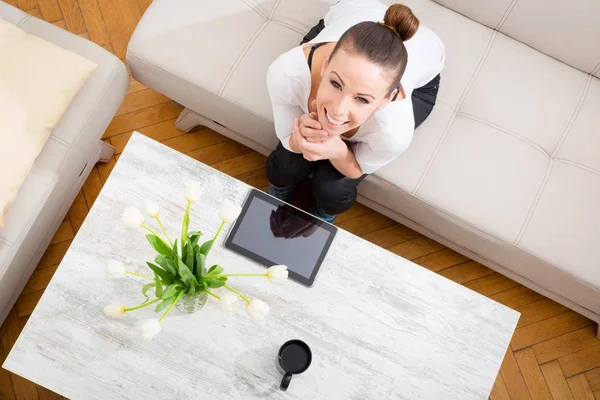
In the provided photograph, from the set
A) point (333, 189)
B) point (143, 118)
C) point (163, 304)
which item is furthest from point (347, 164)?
point (143, 118)

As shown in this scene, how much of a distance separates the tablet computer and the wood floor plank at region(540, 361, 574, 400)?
0.95 m

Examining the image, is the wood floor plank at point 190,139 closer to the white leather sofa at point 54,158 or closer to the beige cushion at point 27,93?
the white leather sofa at point 54,158

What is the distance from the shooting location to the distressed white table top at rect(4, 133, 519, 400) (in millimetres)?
1171

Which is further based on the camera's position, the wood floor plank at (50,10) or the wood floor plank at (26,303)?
the wood floor plank at (50,10)

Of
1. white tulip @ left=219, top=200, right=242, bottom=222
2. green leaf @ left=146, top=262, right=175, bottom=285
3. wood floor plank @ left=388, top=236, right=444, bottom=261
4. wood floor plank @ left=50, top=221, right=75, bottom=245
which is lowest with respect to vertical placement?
wood floor plank @ left=50, top=221, right=75, bottom=245

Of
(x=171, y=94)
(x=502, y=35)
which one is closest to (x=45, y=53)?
(x=171, y=94)

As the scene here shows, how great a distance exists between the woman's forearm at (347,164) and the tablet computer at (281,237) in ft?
0.50

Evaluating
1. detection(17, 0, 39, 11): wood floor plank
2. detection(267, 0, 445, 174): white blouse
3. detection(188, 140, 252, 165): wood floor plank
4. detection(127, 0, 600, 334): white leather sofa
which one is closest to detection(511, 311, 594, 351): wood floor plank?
detection(127, 0, 600, 334): white leather sofa

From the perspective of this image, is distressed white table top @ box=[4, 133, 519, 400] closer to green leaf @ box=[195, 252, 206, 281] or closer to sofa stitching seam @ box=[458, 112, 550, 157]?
green leaf @ box=[195, 252, 206, 281]

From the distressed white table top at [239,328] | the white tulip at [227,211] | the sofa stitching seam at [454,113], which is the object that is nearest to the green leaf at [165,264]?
the white tulip at [227,211]

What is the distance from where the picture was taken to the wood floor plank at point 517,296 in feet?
5.91

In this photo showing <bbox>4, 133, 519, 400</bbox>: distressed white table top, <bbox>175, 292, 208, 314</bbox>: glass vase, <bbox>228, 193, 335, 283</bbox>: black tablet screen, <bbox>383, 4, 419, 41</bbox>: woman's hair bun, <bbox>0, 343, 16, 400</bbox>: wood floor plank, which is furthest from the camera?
<bbox>0, 343, 16, 400</bbox>: wood floor plank

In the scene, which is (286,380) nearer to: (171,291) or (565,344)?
(171,291)

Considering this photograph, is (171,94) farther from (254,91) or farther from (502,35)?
(502,35)
